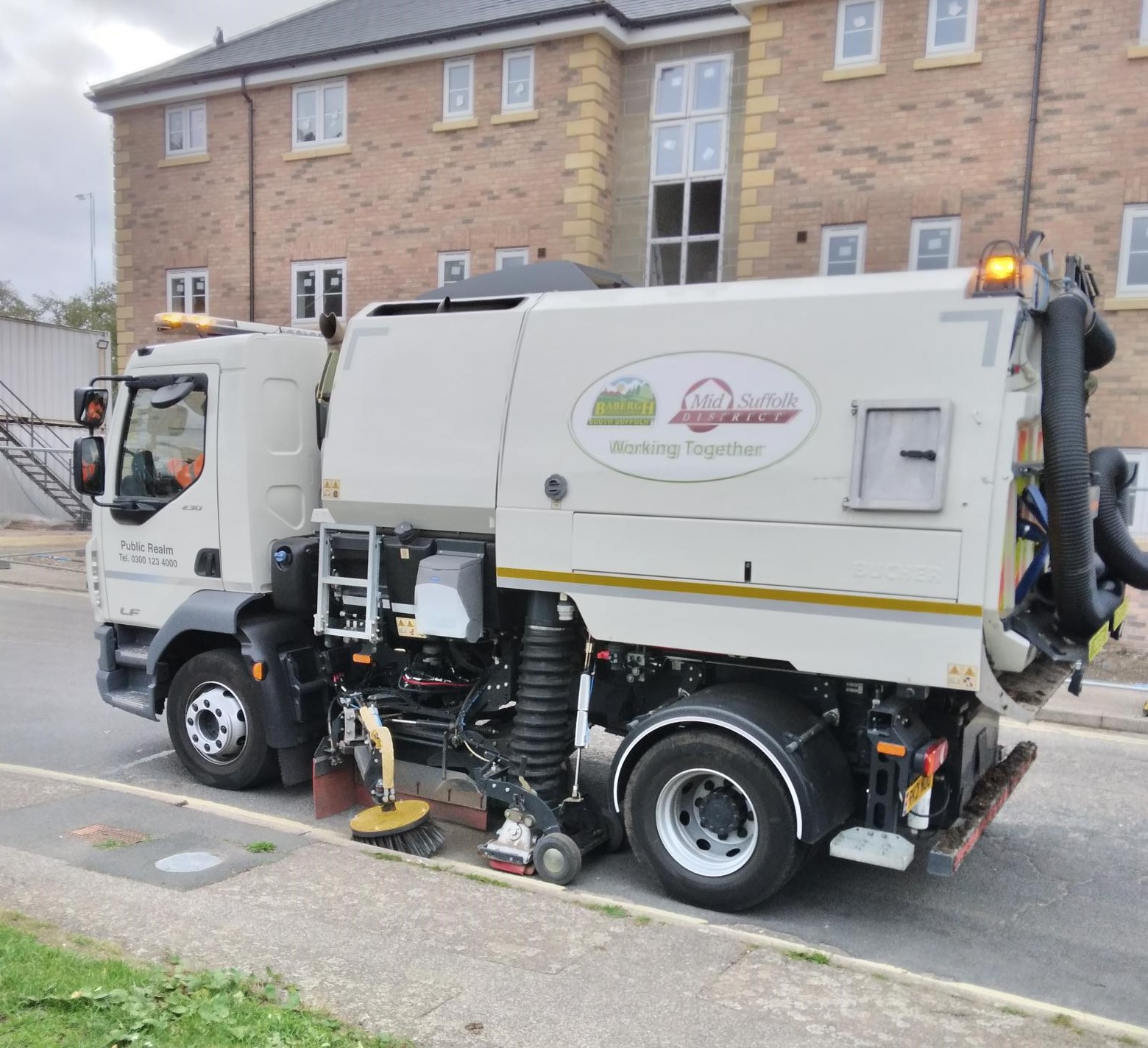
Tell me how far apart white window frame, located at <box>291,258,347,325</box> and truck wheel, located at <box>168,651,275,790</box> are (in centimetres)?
1196

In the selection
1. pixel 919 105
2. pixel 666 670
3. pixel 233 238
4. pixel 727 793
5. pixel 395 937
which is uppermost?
pixel 919 105

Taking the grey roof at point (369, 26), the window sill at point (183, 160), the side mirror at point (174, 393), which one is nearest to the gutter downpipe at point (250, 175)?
the grey roof at point (369, 26)

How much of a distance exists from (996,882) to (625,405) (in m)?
3.14

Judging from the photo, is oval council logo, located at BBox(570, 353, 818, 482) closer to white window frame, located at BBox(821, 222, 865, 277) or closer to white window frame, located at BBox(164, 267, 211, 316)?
white window frame, located at BBox(821, 222, 865, 277)

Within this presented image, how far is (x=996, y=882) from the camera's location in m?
5.35

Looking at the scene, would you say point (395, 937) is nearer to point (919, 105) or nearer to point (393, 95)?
point (919, 105)

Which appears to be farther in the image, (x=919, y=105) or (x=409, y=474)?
(x=919, y=105)

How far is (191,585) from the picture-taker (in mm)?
6340

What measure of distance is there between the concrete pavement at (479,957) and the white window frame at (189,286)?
1556 centimetres

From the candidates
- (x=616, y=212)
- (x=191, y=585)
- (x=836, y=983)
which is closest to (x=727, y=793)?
(x=836, y=983)

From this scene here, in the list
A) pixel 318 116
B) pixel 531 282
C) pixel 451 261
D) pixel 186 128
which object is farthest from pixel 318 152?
pixel 531 282

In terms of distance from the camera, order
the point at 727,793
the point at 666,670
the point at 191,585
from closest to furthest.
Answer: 1. the point at 727,793
2. the point at 666,670
3. the point at 191,585

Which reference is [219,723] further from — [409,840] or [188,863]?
[409,840]

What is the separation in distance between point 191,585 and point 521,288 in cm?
276
